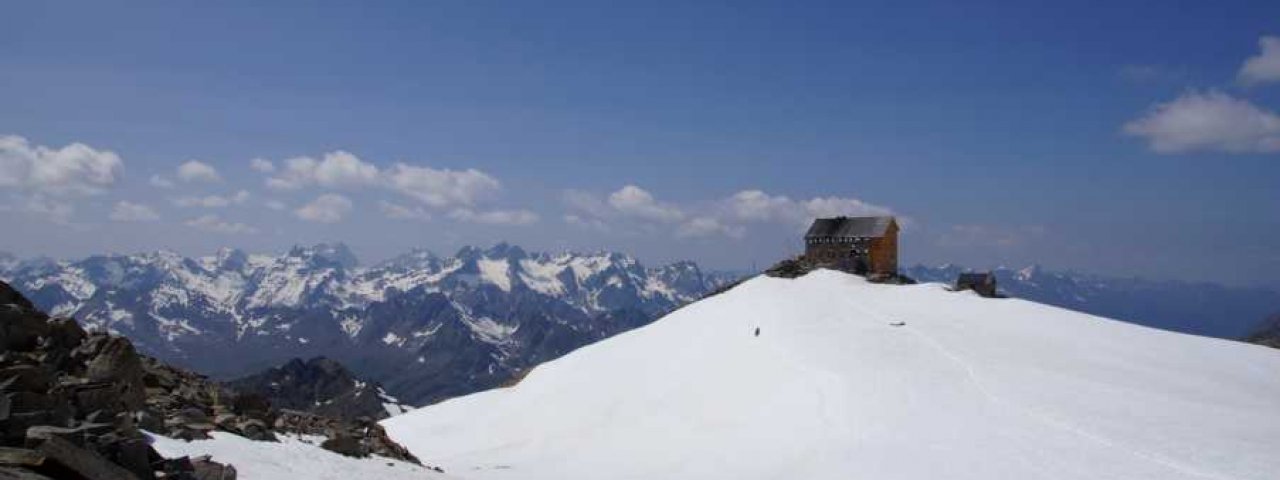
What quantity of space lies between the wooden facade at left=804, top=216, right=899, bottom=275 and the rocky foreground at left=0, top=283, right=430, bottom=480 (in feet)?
245

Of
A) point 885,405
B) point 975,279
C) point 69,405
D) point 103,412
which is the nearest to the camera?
point 69,405

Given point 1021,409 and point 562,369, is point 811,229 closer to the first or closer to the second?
point 562,369

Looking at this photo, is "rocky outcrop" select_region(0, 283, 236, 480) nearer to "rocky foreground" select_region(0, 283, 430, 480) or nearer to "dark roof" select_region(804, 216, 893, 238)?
"rocky foreground" select_region(0, 283, 430, 480)

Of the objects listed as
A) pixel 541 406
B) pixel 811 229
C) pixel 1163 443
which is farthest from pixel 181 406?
pixel 811 229

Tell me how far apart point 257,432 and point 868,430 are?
2469 cm

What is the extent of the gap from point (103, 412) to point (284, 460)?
5318 millimetres

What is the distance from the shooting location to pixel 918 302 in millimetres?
69625

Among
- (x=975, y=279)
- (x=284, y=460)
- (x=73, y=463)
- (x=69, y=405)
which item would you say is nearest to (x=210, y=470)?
(x=69, y=405)

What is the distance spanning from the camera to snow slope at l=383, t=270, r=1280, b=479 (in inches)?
1233

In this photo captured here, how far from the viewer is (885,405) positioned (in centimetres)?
3934

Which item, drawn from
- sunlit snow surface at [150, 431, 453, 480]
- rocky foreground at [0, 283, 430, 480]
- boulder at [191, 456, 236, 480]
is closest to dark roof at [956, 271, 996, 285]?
rocky foreground at [0, 283, 430, 480]

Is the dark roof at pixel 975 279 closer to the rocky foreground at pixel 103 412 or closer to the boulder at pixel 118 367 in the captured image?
the rocky foreground at pixel 103 412

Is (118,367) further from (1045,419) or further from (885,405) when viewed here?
(1045,419)

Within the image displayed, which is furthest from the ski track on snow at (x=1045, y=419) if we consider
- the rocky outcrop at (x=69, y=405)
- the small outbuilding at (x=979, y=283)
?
the small outbuilding at (x=979, y=283)
